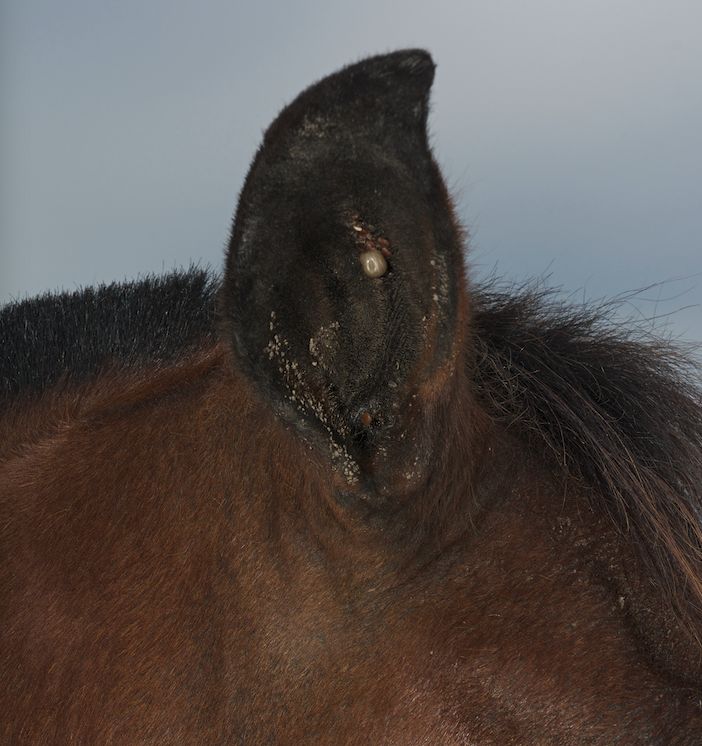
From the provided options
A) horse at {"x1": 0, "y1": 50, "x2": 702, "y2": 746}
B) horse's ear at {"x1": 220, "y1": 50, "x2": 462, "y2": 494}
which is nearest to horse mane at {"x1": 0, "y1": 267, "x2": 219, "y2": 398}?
horse at {"x1": 0, "y1": 50, "x2": 702, "y2": 746}

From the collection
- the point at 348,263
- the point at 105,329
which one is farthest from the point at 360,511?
the point at 105,329

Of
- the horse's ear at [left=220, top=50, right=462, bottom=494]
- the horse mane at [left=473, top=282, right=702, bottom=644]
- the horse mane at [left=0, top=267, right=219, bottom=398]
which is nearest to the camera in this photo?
the horse's ear at [left=220, top=50, right=462, bottom=494]

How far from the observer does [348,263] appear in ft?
1.71

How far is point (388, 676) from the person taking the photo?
0.64 m

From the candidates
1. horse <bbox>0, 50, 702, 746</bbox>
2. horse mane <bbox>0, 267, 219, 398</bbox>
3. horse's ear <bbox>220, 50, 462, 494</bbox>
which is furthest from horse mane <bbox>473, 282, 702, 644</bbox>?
horse mane <bbox>0, 267, 219, 398</bbox>

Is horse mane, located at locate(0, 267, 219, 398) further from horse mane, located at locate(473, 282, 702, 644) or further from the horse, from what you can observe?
horse mane, located at locate(473, 282, 702, 644)

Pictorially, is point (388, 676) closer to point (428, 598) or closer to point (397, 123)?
point (428, 598)

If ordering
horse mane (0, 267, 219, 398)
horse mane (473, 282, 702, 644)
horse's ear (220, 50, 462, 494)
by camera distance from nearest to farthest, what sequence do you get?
1. horse's ear (220, 50, 462, 494)
2. horse mane (473, 282, 702, 644)
3. horse mane (0, 267, 219, 398)

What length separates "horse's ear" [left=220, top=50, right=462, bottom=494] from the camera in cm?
48

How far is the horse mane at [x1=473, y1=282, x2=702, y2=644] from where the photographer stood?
674 mm

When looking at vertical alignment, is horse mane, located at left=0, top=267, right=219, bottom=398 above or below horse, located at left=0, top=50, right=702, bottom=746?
above

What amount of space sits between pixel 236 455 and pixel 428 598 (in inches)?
9.8

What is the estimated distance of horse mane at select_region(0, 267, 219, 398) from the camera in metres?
0.86

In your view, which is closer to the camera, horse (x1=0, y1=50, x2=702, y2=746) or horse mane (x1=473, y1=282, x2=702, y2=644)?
horse (x1=0, y1=50, x2=702, y2=746)
